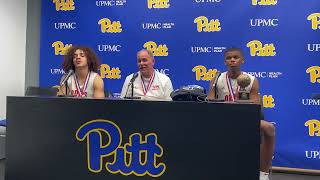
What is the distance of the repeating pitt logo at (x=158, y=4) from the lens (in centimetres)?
425

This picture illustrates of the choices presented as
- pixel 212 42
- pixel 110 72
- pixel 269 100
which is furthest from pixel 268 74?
pixel 110 72

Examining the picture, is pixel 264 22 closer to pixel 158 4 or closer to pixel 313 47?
pixel 313 47

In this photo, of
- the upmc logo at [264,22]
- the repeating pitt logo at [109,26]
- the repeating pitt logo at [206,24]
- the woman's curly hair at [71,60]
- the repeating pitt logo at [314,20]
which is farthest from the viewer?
the repeating pitt logo at [109,26]

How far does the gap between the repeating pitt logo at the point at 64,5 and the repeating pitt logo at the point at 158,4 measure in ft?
3.19

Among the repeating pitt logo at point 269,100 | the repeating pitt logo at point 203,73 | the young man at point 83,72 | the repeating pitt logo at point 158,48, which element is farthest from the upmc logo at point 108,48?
the repeating pitt logo at point 269,100

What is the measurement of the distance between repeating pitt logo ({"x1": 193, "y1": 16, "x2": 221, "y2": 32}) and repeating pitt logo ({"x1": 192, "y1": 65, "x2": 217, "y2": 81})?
406 millimetres

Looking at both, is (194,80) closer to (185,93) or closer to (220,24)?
(220,24)

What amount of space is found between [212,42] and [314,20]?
104cm

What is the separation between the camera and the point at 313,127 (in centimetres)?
383

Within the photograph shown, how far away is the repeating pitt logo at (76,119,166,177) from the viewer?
1227 mm

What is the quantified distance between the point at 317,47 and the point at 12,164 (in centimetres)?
329

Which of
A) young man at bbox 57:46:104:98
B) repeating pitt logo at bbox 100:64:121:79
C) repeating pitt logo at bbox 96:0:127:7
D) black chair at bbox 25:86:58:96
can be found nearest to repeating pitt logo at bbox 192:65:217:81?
repeating pitt logo at bbox 100:64:121:79

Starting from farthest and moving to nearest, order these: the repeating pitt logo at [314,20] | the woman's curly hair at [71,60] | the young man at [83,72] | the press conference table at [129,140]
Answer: the repeating pitt logo at [314,20], the woman's curly hair at [71,60], the young man at [83,72], the press conference table at [129,140]

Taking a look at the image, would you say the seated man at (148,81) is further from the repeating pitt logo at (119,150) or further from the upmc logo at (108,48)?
the repeating pitt logo at (119,150)
